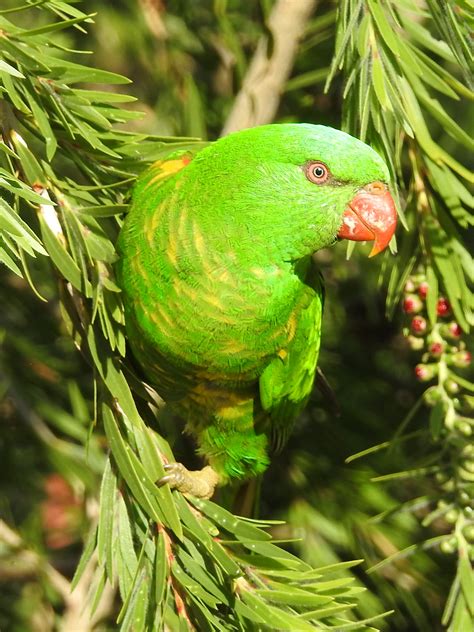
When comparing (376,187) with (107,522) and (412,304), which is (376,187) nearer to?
(412,304)

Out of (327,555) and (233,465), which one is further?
(327,555)

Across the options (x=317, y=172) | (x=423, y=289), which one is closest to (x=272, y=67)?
(x=317, y=172)

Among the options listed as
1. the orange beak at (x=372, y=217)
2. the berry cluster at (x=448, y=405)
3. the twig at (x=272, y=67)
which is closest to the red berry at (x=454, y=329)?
the berry cluster at (x=448, y=405)

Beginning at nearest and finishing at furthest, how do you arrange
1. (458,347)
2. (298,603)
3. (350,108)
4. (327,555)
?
1. (298,603)
2. (350,108)
3. (458,347)
4. (327,555)

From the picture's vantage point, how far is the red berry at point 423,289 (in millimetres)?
1241

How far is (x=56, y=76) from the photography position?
1.02 m

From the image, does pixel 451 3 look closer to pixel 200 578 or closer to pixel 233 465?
pixel 200 578

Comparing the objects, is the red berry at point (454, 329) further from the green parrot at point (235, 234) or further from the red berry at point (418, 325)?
the green parrot at point (235, 234)

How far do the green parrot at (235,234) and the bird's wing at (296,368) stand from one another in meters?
0.07

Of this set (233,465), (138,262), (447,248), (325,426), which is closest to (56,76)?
(138,262)

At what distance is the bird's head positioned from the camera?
48.6 inches

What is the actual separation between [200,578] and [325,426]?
758 mm

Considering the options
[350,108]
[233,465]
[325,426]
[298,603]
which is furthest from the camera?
[325,426]

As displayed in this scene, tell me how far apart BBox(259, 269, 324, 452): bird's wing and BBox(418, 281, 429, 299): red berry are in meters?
0.20
